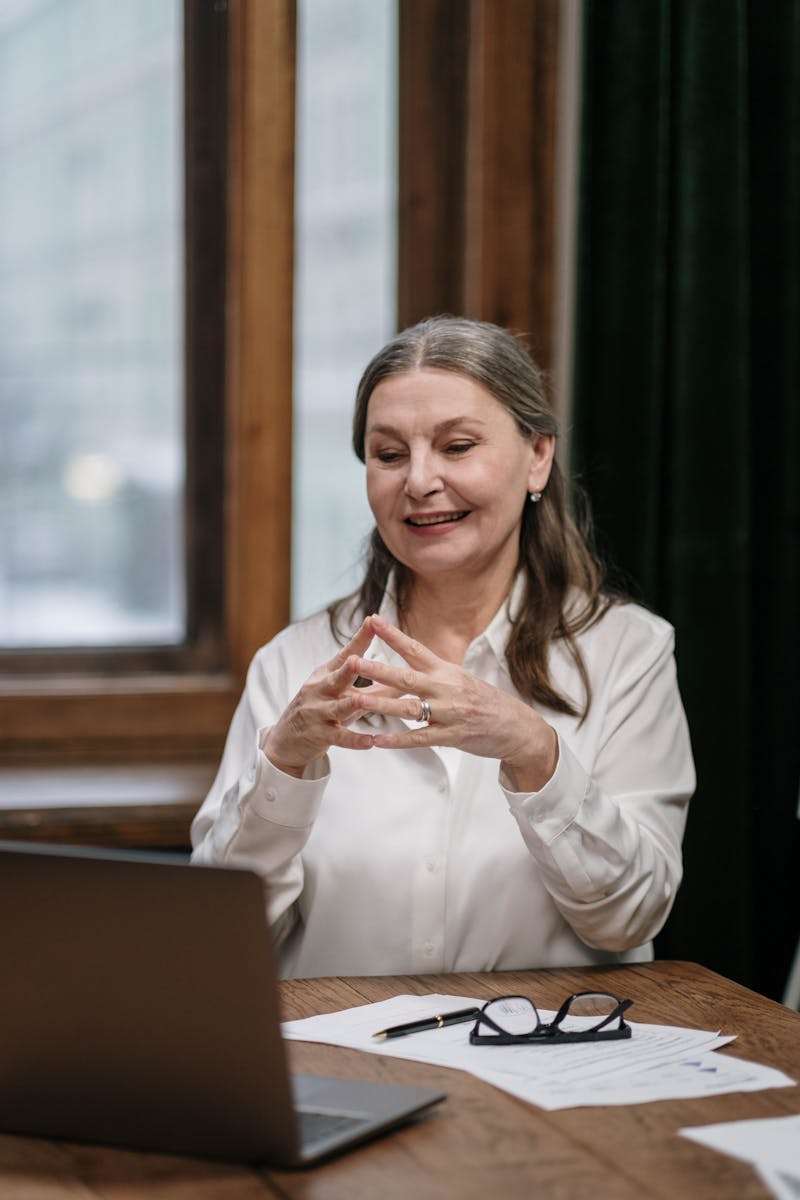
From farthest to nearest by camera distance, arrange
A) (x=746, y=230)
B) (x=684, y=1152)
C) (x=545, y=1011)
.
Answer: (x=746, y=230), (x=545, y=1011), (x=684, y=1152)

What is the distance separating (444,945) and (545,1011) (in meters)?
0.38

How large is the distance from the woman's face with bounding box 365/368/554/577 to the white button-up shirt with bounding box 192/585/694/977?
0.14 metres

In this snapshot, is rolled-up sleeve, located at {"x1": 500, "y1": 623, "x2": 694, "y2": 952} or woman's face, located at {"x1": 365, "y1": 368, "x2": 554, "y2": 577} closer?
rolled-up sleeve, located at {"x1": 500, "y1": 623, "x2": 694, "y2": 952}

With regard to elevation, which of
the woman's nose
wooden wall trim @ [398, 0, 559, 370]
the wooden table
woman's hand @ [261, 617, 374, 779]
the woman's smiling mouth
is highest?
wooden wall trim @ [398, 0, 559, 370]

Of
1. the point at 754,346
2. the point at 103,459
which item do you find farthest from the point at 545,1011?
the point at 103,459

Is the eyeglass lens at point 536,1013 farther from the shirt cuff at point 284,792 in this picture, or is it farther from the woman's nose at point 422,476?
the woman's nose at point 422,476

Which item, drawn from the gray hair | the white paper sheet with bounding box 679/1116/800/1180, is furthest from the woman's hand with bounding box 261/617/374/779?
the white paper sheet with bounding box 679/1116/800/1180

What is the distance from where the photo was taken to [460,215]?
8.75 feet

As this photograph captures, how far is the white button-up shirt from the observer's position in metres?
1.62

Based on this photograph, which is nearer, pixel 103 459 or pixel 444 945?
pixel 444 945

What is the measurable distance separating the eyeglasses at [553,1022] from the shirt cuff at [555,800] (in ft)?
0.66

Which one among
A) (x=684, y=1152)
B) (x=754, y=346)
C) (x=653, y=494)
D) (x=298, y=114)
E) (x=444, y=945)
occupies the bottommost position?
(x=444, y=945)

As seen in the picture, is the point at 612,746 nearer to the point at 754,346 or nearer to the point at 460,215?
the point at 754,346

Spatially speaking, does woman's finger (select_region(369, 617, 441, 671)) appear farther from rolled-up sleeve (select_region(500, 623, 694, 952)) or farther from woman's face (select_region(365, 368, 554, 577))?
woman's face (select_region(365, 368, 554, 577))
